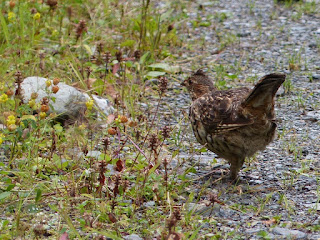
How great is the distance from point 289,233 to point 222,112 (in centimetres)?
143

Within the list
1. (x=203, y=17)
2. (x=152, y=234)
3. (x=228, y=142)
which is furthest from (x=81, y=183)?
(x=203, y=17)

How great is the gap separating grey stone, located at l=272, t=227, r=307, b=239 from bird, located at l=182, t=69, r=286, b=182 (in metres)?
1.07

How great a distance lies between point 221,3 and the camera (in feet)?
36.7

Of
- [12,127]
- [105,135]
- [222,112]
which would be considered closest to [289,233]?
[222,112]

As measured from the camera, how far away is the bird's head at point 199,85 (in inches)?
264

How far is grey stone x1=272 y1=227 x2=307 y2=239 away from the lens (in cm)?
440

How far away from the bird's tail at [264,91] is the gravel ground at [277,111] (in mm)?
780

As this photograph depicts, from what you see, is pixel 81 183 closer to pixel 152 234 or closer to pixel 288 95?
pixel 152 234

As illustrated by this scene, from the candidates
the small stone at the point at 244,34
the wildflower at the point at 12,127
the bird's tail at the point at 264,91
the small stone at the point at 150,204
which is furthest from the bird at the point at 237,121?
the small stone at the point at 244,34

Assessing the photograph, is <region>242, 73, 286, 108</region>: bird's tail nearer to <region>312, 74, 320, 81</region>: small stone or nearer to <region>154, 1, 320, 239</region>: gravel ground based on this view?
<region>154, 1, 320, 239</region>: gravel ground

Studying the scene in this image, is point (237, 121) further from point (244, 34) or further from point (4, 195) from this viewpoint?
point (244, 34)

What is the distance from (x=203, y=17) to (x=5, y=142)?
549 cm

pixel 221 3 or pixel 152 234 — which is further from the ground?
pixel 221 3

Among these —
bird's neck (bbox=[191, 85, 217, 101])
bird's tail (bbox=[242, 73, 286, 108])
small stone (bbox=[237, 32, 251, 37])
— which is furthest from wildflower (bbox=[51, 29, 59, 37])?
bird's tail (bbox=[242, 73, 286, 108])
